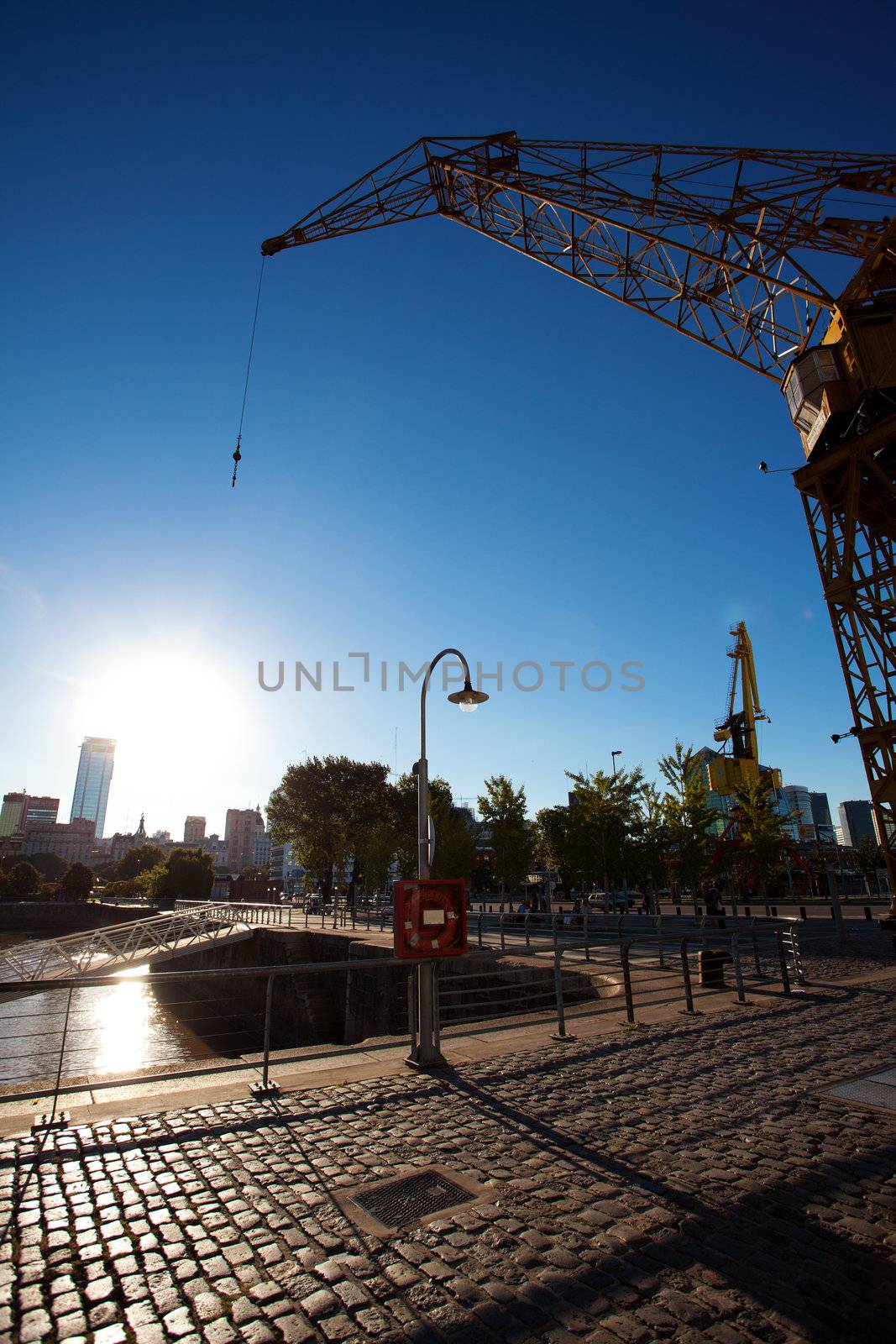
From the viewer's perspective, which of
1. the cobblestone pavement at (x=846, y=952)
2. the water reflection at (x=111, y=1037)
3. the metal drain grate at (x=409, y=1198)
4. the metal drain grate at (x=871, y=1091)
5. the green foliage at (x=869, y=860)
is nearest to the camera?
the metal drain grate at (x=409, y=1198)

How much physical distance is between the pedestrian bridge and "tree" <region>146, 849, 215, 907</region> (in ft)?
108

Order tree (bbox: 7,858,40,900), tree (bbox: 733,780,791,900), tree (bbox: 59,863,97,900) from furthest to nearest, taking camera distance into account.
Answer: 1. tree (bbox: 7,858,40,900)
2. tree (bbox: 59,863,97,900)
3. tree (bbox: 733,780,791,900)

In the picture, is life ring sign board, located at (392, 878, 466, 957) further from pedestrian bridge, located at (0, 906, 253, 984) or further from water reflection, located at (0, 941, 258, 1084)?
pedestrian bridge, located at (0, 906, 253, 984)

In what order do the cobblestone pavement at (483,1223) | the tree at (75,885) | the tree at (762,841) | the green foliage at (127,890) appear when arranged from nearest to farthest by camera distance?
1. the cobblestone pavement at (483,1223)
2. the tree at (762,841)
3. the tree at (75,885)
4. the green foliage at (127,890)

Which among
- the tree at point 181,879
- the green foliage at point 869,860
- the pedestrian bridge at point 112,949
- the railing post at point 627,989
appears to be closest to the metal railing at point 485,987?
the railing post at point 627,989

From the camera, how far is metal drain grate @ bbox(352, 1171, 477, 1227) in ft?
14.0

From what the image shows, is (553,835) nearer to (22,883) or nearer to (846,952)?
(846,952)

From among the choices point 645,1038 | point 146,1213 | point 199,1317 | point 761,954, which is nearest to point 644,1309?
point 199,1317

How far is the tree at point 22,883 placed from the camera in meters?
75.1

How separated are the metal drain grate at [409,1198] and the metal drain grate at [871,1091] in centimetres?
409

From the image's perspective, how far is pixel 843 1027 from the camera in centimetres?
944

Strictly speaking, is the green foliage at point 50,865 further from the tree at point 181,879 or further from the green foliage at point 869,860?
the green foliage at point 869,860

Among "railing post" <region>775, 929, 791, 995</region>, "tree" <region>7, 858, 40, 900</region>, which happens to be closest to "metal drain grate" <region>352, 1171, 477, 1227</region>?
"railing post" <region>775, 929, 791, 995</region>

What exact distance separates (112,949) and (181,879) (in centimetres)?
4810
